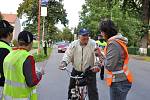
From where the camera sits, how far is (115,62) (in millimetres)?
6938

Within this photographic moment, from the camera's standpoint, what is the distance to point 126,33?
9069cm

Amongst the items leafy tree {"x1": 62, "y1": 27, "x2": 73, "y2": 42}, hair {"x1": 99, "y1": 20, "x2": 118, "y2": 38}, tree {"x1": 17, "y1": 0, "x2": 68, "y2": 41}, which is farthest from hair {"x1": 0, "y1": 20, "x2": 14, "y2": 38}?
leafy tree {"x1": 62, "y1": 27, "x2": 73, "y2": 42}

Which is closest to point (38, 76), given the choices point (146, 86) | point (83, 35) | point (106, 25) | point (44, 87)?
point (106, 25)

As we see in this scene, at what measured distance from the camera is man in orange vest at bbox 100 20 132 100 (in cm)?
695

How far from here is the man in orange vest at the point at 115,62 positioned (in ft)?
22.8

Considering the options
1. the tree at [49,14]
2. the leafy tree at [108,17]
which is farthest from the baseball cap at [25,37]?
the leafy tree at [108,17]

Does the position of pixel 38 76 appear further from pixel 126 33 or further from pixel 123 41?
pixel 126 33

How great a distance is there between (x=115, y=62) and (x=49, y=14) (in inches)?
2135

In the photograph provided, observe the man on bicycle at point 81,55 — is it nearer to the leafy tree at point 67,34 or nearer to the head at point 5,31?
the head at point 5,31

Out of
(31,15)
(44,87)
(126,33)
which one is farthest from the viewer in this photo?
(126,33)

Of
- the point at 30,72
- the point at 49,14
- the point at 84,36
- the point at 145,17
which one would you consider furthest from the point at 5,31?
the point at 49,14

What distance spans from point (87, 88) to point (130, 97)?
5.04 m

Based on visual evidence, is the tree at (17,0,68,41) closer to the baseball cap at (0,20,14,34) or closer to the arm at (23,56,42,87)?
the baseball cap at (0,20,14,34)

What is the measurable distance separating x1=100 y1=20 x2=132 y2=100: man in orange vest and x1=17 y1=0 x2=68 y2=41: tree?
52.1 m
